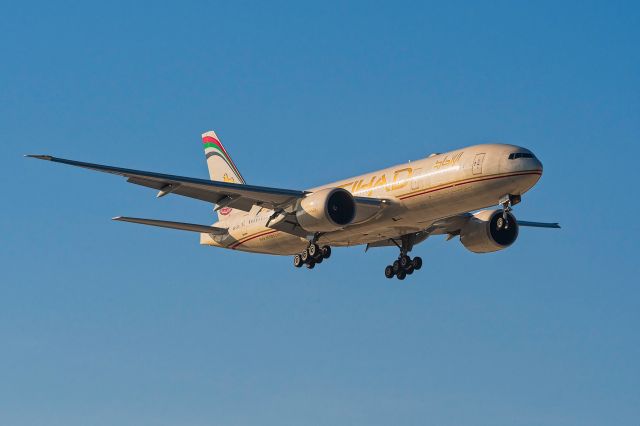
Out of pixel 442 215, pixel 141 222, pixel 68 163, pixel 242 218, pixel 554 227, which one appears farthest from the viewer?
pixel 554 227

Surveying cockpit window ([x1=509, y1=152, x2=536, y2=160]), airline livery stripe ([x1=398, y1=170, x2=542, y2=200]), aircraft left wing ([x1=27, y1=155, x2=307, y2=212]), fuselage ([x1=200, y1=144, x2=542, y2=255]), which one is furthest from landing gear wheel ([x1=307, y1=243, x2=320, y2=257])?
cockpit window ([x1=509, y1=152, x2=536, y2=160])

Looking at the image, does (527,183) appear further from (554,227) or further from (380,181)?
(554,227)

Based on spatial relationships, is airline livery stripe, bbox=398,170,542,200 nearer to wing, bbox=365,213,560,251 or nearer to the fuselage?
the fuselage

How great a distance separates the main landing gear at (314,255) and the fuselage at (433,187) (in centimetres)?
37

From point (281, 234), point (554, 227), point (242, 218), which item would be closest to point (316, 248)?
point (281, 234)

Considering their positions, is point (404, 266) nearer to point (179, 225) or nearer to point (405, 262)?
point (405, 262)

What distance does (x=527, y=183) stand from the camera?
51.6 meters

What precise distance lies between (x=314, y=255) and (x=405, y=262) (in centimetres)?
488

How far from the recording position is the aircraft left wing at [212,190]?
2078 inches

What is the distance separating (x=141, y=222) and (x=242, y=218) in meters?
6.46

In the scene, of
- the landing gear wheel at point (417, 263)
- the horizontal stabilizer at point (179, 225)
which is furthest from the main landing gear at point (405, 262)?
the horizontal stabilizer at point (179, 225)

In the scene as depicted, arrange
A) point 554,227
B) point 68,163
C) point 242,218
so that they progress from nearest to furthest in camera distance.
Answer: point 68,163, point 242,218, point 554,227

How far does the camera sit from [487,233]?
59531mm

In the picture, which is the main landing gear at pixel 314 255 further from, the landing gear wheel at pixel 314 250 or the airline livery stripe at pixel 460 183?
the airline livery stripe at pixel 460 183
